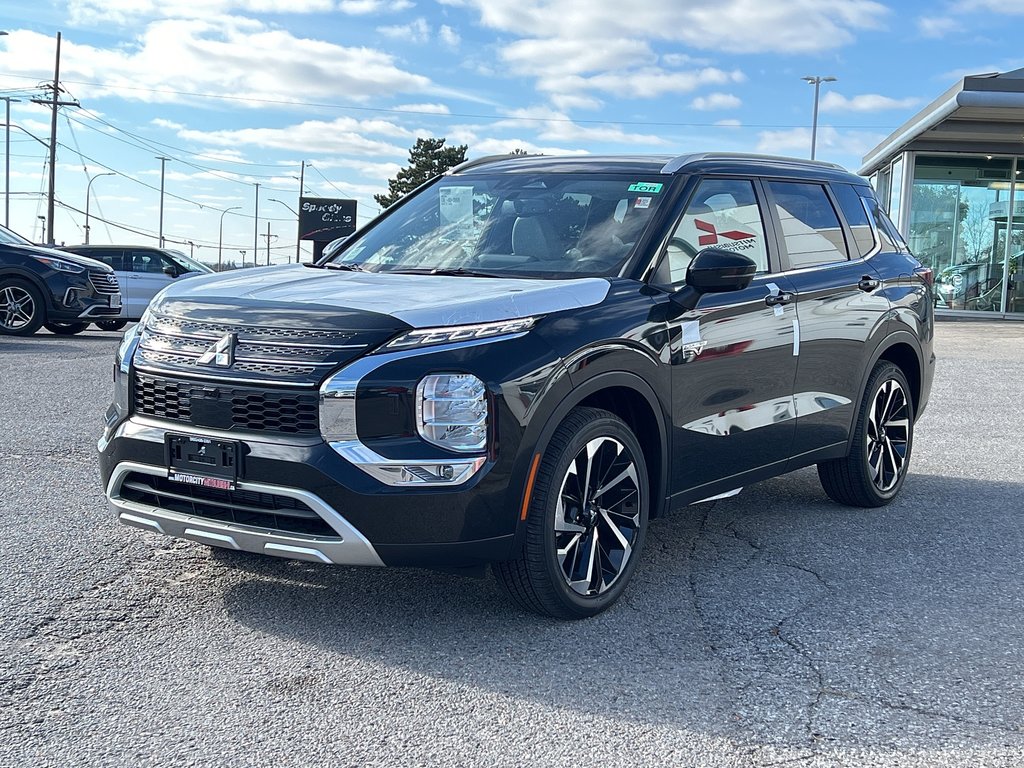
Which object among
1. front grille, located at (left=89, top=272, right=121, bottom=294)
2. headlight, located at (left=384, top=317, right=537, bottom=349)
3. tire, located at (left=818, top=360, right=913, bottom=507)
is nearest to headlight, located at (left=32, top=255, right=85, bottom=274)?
front grille, located at (left=89, top=272, right=121, bottom=294)

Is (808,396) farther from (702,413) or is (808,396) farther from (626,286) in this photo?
(626,286)

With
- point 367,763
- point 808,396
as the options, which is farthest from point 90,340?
point 367,763

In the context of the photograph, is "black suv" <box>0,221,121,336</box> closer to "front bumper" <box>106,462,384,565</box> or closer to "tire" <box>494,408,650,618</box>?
"front bumper" <box>106,462,384,565</box>

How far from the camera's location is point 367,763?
3.00m

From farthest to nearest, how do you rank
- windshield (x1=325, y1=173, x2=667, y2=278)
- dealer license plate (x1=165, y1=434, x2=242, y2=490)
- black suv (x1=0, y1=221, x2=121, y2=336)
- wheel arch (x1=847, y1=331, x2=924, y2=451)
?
black suv (x1=0, y1=221, x2=121, y2=336)
wheel arch (x1=847, y1=331, x2=924, y2=451)
windshield (x1=325, y1=173, x2=667, y2=278)
dealer license plate (x1=165, y1=434, x2=242, y2=490)

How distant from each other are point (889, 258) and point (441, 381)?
146 inches

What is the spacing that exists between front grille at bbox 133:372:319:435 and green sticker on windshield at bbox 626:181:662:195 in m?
1.98

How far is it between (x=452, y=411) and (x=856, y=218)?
11.6 feet

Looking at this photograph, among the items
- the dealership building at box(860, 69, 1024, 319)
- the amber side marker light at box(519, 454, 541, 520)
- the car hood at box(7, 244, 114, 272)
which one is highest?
the dealership building at box(860, 69, 1024, 319)

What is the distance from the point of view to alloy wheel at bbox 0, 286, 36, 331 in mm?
15805

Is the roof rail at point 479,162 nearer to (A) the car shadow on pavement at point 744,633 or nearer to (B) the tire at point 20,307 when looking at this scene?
(A) the car shadow on pavement at point 744,633

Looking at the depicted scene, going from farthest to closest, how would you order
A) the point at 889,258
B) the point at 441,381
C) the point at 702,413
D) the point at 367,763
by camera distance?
the point at 889,258, the point at 702,413, the point at 441,381, the point at 367,763

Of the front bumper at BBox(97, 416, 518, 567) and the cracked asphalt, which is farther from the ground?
the front bumper at BBox(97, 416, 518, 567)

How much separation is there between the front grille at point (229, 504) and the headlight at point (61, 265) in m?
13.1
